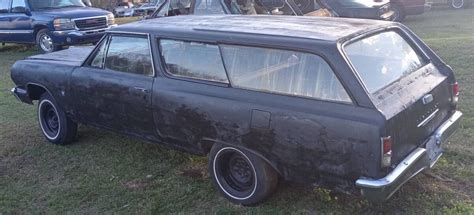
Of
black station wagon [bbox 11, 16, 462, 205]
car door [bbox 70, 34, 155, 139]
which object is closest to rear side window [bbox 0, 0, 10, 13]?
car door [bbox 70, 34, 155, 139]

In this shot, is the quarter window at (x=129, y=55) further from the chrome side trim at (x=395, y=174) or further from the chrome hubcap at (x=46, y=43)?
the chrome hubcap at (x=46, y=43)

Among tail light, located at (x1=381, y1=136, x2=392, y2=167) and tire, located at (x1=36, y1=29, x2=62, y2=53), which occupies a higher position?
tail light, located at (x1=381, y1=136, x2=392, y2=167)

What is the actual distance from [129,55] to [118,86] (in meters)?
0.31

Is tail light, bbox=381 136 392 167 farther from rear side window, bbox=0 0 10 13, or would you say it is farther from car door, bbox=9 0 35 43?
rear side window, bbox=0 0 10 13

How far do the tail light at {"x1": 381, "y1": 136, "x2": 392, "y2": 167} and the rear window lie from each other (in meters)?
0.38

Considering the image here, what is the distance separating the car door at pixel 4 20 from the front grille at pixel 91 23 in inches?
95.0

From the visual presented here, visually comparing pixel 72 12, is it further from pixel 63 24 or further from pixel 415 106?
pixel 415 106

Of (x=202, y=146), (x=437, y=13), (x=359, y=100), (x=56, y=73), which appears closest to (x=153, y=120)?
(x=202, y=146)

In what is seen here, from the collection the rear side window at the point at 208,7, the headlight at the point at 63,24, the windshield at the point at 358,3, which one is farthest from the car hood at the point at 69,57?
the windshield at the point at 358,3

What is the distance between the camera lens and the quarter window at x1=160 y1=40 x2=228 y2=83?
3.86 m

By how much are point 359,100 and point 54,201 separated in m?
2.78

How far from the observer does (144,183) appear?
4.40 metres

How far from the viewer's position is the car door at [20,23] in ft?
40.3

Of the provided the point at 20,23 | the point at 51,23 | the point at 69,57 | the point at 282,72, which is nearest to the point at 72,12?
the point at 51,23
